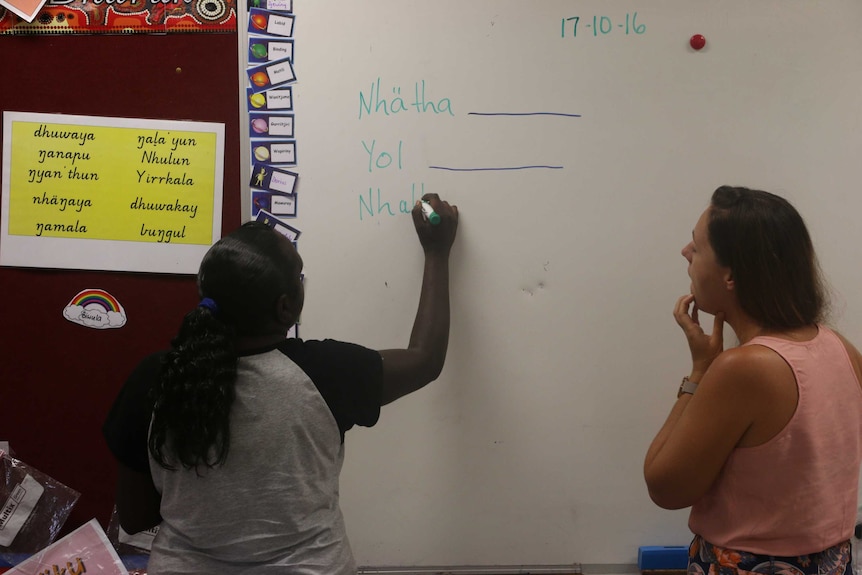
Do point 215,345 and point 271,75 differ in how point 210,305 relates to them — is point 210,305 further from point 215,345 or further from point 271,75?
point 271,75

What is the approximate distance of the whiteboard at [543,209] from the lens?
1.26 meters

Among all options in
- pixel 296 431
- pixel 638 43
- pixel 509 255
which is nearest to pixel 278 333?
pixel 296 431

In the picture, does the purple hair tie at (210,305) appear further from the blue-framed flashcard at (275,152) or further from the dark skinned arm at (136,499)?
the blue-framed flashcard at (275,152)

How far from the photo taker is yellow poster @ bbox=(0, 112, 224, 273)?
4.24ft

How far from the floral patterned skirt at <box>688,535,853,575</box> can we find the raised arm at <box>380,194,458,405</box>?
539 mm

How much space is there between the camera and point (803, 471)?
2.89 feet

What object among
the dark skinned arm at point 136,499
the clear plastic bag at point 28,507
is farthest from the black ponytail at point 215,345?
the clear plastic bag at point 28,507

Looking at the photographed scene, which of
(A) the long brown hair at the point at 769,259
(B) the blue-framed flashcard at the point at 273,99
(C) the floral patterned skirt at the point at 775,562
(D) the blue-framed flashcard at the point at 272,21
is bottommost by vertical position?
(C) the floral patterned skirt at the point at 775,562

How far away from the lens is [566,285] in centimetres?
131

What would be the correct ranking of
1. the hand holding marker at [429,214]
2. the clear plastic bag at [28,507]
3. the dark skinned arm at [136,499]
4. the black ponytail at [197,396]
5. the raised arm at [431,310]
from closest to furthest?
1. the black ponytail at [197,396]
2. the dark skinned arm at [136,499]
3. the raised arm at [431,310]
4. the hand holding marker at [429,214]
5. the clear plastic bag at [28,507]

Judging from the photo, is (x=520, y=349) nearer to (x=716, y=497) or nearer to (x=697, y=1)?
(x=716, y=497)

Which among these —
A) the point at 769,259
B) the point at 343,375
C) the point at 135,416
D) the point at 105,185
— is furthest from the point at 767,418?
the point at 105,185

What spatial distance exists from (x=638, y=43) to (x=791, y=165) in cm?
41

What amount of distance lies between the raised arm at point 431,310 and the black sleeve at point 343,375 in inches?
3.8
